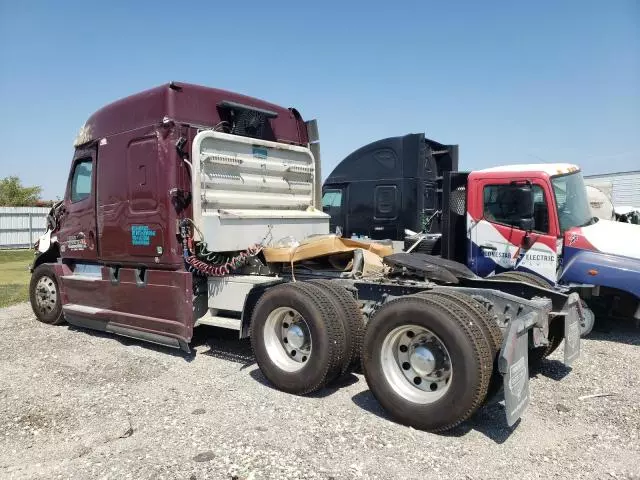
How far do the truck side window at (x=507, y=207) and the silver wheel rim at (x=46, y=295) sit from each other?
653 centimetres

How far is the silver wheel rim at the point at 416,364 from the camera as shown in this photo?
381 centimetres

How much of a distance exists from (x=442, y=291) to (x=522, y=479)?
56.8 inches

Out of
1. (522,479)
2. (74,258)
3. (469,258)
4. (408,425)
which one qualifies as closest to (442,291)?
(408,425)

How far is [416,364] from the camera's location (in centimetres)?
389

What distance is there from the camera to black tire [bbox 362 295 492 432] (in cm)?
350

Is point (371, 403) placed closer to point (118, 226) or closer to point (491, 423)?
point (491, 423)

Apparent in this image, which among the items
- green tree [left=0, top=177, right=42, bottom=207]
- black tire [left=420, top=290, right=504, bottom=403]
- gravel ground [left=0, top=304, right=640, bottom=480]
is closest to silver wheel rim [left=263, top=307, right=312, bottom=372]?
Result: gravel ground [left=0, top=304, right=640, bottom=480]

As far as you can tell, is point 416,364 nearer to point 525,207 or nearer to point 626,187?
point 525,207

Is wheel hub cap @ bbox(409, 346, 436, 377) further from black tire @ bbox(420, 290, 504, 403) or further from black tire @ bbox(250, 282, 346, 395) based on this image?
black tire @ bbox(250, 282, 346, 395)

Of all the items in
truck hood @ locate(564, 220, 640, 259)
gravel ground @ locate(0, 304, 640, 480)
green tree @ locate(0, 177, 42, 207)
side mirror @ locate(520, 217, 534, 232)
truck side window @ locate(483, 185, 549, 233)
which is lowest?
gravel ground @ locate(0, 304, 640, 480)

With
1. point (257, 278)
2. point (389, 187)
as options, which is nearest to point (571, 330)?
point (257, 278)

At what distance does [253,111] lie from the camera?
256 inches

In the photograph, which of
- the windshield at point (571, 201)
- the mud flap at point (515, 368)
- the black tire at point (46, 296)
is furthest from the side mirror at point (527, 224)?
the black tire at point (46, 296)

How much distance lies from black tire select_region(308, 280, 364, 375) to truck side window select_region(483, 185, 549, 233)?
11.0 ft
